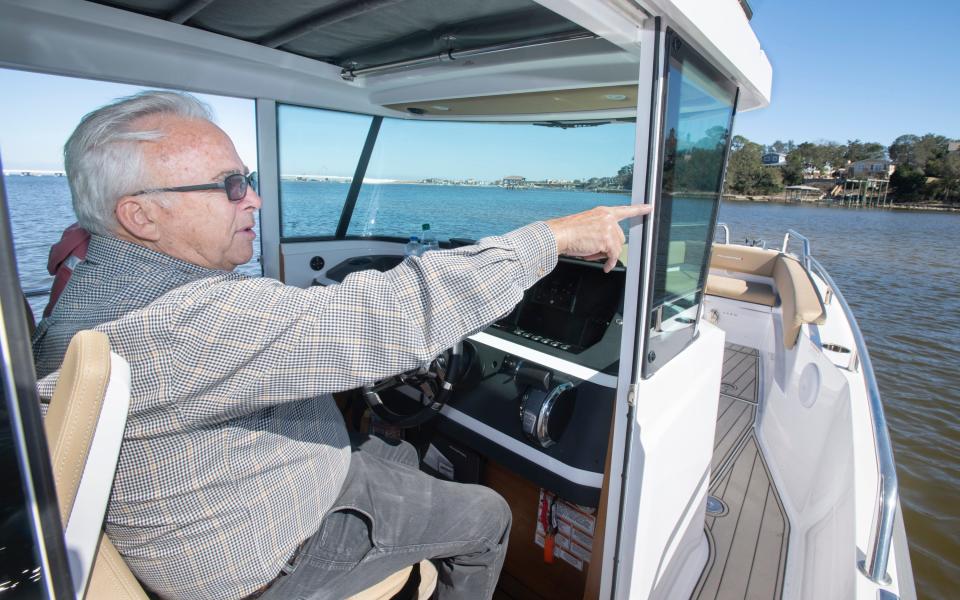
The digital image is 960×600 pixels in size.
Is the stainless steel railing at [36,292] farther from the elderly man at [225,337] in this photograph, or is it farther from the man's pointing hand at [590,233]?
the man's pointing hand at [590,233]

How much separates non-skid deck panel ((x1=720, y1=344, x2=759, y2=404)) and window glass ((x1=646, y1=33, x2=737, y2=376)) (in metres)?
2.18

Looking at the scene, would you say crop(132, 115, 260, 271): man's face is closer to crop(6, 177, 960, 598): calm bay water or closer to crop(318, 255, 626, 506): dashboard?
crop(6, 177, 960, 598): calm bay water

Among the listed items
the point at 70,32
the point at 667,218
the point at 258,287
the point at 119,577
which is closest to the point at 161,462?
the point at 119,577

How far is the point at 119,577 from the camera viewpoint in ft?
2.62

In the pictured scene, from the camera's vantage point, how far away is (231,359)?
0.75 metres

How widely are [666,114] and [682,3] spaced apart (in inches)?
8.8

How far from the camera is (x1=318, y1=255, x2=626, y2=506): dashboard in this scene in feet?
5.33

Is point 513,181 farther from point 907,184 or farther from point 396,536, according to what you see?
point 907,184

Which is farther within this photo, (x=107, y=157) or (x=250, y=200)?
(x=250, y=200)

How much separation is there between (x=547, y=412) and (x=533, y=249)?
2.79ft

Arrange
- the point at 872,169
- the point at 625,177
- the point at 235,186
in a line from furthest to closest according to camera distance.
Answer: the point at 872,169 < the point at 625,177 < the point at 235,186

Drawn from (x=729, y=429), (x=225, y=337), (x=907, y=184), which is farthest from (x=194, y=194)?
(x=907, y=184)

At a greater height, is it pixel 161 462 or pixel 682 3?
pixel 682 3

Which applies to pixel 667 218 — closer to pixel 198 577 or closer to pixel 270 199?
pixel 198 577
